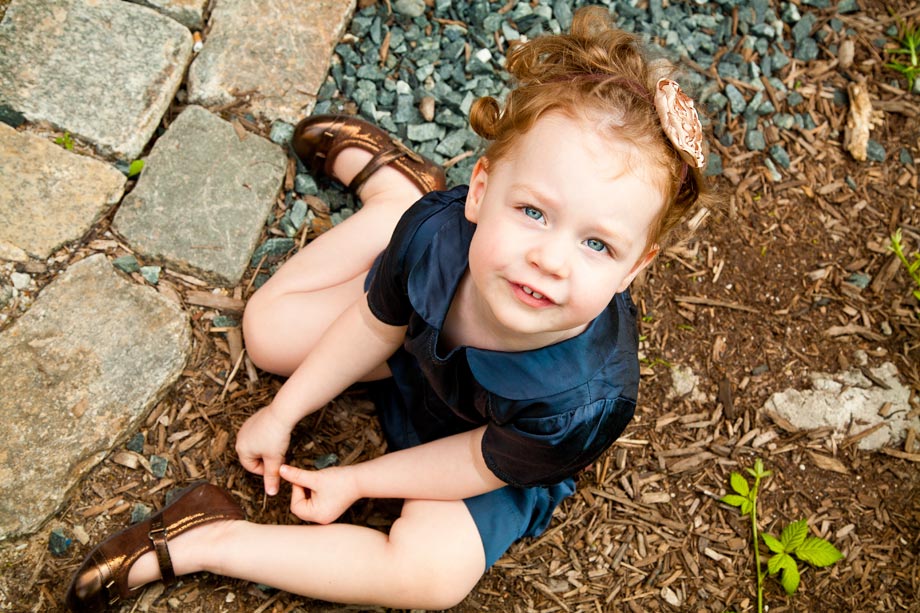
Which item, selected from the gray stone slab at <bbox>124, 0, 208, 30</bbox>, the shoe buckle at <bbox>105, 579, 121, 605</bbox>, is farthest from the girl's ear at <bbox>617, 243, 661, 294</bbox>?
the gray stone slab at <bbox>124, 0, 208, 30</bbox>

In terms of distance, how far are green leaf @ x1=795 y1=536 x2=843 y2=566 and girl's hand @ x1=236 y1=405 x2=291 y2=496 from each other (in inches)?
50.5

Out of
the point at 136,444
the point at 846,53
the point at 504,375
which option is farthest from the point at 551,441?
the point at 846,53

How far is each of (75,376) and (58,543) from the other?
375 millimetres

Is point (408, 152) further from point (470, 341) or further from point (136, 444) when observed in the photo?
point (136, 444)

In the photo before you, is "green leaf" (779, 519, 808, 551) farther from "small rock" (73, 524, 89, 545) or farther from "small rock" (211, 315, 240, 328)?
"small rock" (73, 524, 89, 545)

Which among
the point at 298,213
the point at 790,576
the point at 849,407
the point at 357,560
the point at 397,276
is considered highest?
the point at 397,276

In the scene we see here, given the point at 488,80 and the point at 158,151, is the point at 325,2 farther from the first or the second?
the point at 158,151

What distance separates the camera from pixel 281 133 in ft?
7.73

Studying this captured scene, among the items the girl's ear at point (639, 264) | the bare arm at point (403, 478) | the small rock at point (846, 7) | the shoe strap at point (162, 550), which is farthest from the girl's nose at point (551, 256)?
the small rock at point (846, 7)

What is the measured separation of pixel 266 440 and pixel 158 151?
2.80ft

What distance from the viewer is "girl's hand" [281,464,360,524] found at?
1.90 m

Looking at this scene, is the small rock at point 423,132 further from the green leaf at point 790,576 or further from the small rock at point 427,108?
the green leaf at point 790,576

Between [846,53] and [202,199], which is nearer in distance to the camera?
[202,199]

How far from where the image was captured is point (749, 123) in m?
2.61
